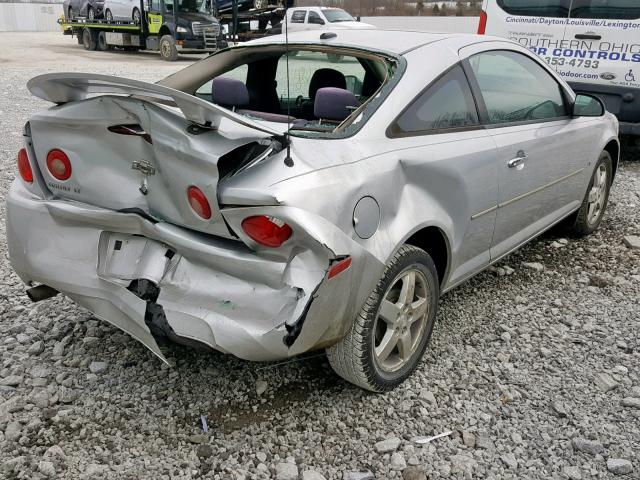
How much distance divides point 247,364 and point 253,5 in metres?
25.9

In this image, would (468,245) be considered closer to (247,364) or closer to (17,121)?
(247,364)

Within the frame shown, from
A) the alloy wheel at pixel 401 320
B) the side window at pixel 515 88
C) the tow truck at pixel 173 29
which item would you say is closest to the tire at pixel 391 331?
the alloy wheel at pixel 401 320

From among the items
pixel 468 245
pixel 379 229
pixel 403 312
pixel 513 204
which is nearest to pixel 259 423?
pixel 403 312

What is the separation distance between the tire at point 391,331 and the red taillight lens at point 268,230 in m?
0.53

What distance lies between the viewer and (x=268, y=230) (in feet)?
6.59

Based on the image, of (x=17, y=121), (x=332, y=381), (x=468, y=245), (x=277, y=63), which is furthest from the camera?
(x=17, y=121)

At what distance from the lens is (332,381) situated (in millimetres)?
2773

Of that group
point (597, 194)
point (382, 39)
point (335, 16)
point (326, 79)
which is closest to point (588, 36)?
point (597, 194)

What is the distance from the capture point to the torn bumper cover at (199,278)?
6.72 feet

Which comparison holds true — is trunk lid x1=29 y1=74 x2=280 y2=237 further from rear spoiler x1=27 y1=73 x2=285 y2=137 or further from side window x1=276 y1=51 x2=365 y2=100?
side window x1=276 y1=51 x2=365 y2=100

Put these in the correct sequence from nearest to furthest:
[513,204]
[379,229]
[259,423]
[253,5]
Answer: [379,229], [259,423], [513,204], [253,5]

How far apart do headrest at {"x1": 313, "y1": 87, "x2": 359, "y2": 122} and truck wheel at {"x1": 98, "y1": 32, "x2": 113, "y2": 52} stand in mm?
25405

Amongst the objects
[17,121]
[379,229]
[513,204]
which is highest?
[379,229]

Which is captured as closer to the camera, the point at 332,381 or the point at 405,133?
the point at 405,133
